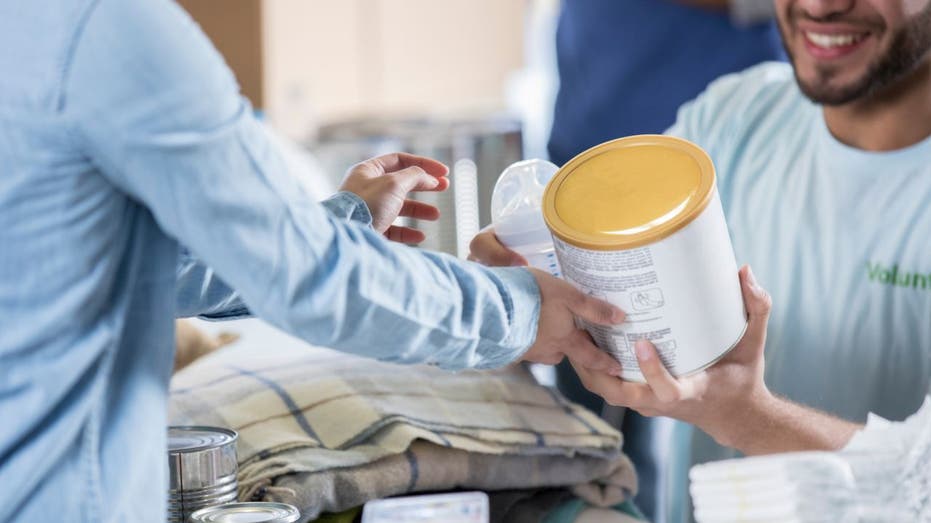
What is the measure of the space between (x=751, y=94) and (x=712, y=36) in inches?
32.4

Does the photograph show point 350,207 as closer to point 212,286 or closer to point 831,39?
point 212,286

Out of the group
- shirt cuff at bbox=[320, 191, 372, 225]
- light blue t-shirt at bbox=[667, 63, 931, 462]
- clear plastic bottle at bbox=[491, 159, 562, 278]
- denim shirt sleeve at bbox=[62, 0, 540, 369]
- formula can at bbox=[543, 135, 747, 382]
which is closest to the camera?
denim shirt sleeve at bbox=[62, 0, 540, 369]

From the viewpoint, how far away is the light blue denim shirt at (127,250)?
65 cm

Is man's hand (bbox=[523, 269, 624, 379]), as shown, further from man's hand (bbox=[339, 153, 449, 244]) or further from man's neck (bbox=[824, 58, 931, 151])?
man's neck (bbox=[824, 58, 931, 151])

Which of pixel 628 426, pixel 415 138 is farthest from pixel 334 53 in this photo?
pixel 628 426

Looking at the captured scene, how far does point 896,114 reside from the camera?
139 cm

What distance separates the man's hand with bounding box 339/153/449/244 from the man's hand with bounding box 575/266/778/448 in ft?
0.64

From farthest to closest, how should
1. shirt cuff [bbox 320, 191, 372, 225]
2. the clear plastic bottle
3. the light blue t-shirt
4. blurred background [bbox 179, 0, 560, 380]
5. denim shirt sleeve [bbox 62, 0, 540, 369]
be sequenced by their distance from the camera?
blurred background [bbox 179, 0, 560, 380] → the light blue t-shirt → the clear plastic bottle → shirt cuff [bbox 320, 191, 372, 225] → denim shirt sleeve [bbox 62, 0, 540, 369]

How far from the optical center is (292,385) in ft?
3.59

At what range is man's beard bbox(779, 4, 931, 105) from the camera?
1.35 m

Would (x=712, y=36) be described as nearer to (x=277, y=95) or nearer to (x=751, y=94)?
(x=751, y=94)

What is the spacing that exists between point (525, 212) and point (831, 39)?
1.68 feet

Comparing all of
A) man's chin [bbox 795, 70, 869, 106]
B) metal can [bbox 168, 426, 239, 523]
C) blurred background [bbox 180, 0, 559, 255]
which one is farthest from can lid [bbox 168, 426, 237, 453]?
blurred background [bbox 180, 0, 559, 255]

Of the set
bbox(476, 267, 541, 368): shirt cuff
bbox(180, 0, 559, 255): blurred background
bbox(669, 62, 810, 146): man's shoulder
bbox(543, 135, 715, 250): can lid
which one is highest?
bbox(543, 135, 715, 250): can lid
